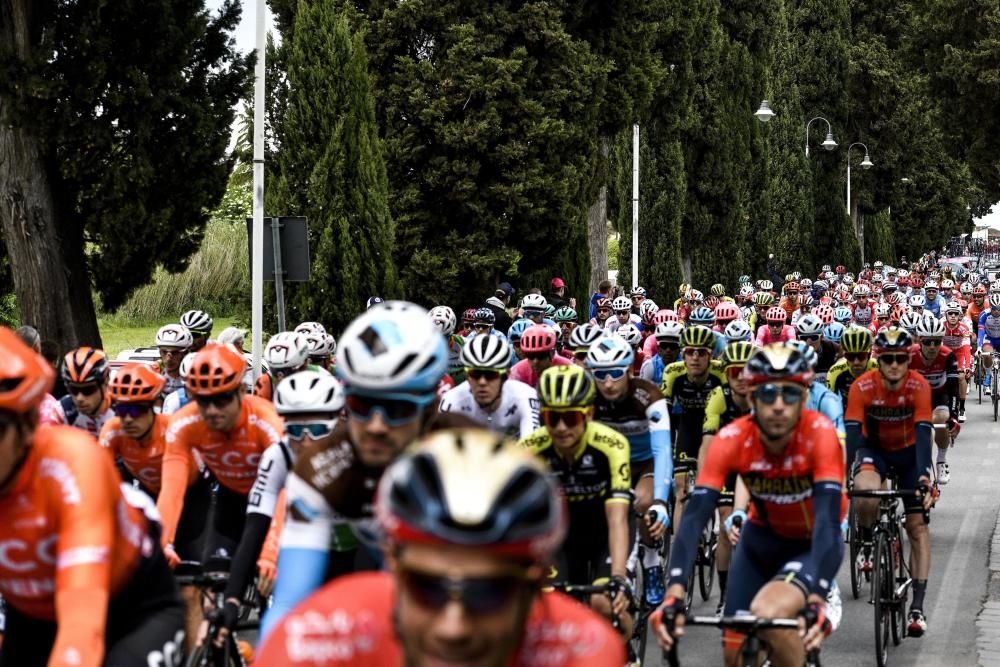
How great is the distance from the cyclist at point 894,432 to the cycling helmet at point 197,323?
17.7 feet

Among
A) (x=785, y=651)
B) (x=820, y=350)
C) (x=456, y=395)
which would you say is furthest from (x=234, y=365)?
(x=820, y=350)

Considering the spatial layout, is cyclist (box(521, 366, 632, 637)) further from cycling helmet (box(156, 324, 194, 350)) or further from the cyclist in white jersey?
cycling helmet (box(156, 324, 194, 350))

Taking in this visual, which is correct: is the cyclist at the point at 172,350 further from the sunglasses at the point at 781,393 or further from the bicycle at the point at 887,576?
the sunglasses at the point at 781,393

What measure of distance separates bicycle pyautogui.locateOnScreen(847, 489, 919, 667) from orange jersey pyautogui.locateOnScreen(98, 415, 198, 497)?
4.10m

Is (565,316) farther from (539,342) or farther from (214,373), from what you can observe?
(214,373)

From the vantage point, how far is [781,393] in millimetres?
5973

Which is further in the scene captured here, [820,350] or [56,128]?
[820,350]

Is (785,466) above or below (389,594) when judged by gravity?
below

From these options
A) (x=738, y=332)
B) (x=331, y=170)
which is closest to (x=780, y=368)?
(x=738, y=332)

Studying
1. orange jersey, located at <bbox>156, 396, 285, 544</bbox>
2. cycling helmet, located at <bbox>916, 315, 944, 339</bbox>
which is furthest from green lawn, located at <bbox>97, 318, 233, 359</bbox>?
orange jersey, located at <bbox>156, 396, 285, 544</bbox>

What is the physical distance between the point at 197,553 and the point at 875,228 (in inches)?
2735

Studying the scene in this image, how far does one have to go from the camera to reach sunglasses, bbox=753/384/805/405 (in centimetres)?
596

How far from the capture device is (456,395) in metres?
8.76

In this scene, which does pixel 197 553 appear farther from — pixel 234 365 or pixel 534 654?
pixel 534 654
